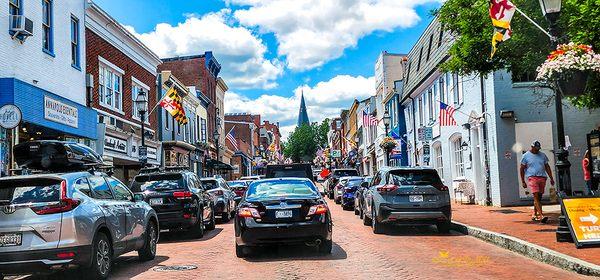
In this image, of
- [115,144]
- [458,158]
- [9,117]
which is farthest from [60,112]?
[458,158]

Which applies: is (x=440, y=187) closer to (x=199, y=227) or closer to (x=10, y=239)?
(x=199, y=227)

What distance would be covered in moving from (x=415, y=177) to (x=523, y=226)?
266 cm

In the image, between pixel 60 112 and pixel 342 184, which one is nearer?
pixel 60 112

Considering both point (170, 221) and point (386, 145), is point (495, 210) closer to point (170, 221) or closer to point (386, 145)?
point (170, 221)

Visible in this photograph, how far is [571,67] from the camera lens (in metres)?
9.55

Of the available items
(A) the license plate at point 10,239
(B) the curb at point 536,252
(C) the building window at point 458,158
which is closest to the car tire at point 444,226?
(B) the curb at point 536,252

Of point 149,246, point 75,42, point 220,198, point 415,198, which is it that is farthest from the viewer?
point 75,42

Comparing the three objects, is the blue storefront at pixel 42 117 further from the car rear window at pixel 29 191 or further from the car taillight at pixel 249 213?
the car taillight at pixel 249 213

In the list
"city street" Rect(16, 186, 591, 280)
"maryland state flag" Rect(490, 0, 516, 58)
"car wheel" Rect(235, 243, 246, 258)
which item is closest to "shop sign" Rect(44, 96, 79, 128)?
"city street" Rect(16, 186, 591, 280)

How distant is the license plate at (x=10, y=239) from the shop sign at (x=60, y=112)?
10.0 m

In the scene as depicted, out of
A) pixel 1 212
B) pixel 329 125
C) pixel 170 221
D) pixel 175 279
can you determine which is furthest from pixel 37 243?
pixel 329 125

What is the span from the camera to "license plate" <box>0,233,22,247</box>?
7.88 m

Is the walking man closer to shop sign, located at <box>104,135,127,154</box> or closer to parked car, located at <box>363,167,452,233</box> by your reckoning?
parked car, located at <box>363,167,452,233</box>

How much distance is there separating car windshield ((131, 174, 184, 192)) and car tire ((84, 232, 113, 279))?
5.64 metres
